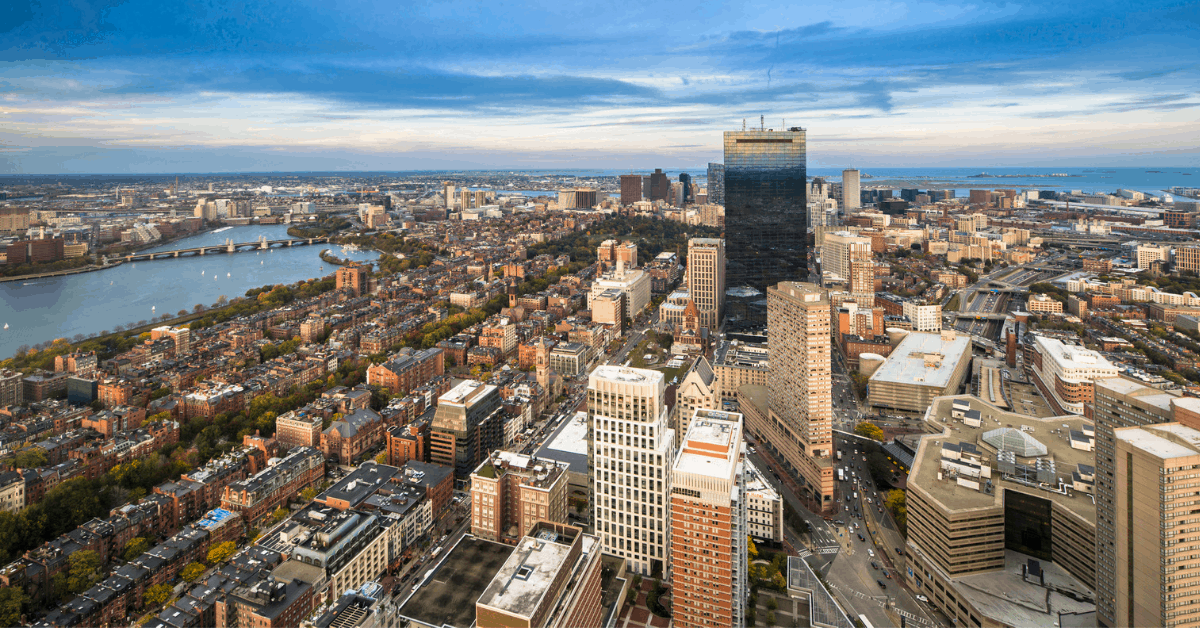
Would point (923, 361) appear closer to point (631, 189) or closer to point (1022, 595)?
point (1022, 595)

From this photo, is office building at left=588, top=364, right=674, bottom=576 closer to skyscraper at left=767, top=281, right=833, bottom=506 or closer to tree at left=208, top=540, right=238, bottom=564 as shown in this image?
skyscraper at left=767, top=281, right=833, bottom=506

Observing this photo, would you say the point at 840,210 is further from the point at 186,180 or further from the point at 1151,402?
the point at 186,180

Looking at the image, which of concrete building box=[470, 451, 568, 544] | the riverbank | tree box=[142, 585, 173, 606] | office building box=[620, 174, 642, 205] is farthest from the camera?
office building box=[620, 174, 642, 205]

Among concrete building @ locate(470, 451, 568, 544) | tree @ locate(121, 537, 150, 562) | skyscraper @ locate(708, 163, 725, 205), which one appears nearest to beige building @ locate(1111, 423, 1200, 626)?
concrete building @ locate(470, 451, 568, 544)

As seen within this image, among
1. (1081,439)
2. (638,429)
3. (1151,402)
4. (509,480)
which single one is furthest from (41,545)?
(1081,439)

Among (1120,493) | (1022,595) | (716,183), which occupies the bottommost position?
(1022,595)

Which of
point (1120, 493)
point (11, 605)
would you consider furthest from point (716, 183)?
point (11, 605)
